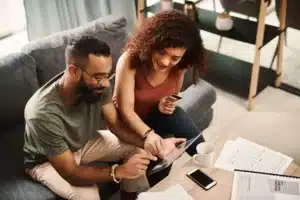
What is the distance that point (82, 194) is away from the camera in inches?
71.4

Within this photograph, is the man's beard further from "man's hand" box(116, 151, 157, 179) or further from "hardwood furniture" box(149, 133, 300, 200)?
"hardwood furniture" box(149, 133, 300, 200)

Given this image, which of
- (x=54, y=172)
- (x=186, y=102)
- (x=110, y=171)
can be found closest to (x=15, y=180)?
(x=54, y=172)

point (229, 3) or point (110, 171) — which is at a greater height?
point (229, 3)

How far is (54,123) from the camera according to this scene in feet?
5.56

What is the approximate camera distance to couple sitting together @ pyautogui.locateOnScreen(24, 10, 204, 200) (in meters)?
1.68

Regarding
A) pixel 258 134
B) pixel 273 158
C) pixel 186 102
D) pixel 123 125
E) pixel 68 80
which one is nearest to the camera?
pixel 68 80

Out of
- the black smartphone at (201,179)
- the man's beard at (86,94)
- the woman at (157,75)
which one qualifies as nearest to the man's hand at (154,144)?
the woman at (157,75)

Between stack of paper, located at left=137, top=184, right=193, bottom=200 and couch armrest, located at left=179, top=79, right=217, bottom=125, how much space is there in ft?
2.32

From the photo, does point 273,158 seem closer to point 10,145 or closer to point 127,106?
point 127,106

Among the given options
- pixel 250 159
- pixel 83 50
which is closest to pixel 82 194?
pixel 83 50

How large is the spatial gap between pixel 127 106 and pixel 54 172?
17.6 inches

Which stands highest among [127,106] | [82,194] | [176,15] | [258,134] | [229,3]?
[176,15]

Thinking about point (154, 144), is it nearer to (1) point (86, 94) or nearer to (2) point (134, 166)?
(2) point (134, 166)

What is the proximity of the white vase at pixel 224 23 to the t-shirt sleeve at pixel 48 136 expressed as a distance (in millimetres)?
1465
